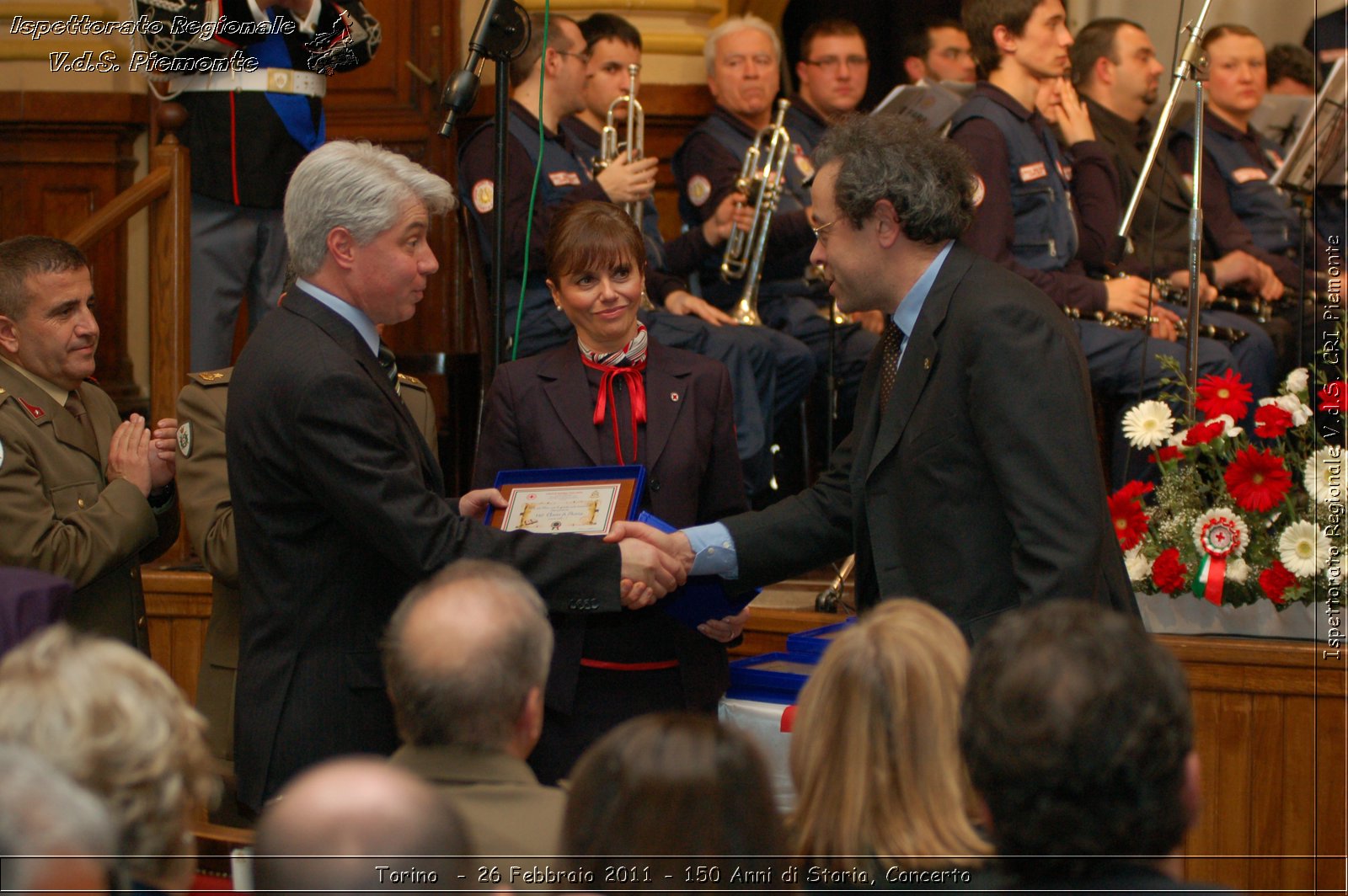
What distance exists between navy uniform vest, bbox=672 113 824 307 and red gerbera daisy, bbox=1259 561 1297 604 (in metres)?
2.35

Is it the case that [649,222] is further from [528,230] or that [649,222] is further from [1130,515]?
[1130,515]

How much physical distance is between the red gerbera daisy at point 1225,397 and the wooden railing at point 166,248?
2.90 meters

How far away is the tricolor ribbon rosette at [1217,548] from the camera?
3658mm

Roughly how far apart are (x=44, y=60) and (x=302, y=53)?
1.43 meters

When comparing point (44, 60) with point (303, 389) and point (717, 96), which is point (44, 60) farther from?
point (303, 389)

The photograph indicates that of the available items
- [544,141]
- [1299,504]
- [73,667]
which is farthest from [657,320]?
[73,667]

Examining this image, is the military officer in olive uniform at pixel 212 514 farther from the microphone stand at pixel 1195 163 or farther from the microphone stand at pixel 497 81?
the microphone stand at pixel 1195 163

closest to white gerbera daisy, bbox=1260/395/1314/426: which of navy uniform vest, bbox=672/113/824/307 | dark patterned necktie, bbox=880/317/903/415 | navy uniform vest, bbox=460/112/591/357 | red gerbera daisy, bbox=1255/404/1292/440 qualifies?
red gerbera daisy, bbox=1255/404/1292/440

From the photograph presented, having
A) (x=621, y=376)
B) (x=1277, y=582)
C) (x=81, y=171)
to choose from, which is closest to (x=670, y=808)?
(x=621, y=376)

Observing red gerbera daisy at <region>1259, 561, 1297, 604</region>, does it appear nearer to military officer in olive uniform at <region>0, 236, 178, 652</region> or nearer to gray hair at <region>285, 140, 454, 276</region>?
gray hair at <region>285, 140, 454, 276</region>

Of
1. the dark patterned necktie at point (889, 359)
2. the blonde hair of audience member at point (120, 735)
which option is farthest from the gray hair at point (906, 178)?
the blonde hair of audience member at point (120, 735)

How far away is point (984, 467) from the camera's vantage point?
2.66 m

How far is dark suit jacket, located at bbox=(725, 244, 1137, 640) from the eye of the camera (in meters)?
2.53

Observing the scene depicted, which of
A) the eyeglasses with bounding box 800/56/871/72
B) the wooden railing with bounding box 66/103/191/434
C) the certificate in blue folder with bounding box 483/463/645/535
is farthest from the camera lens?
the eyeglasses with bounding box 800/56/871/72
